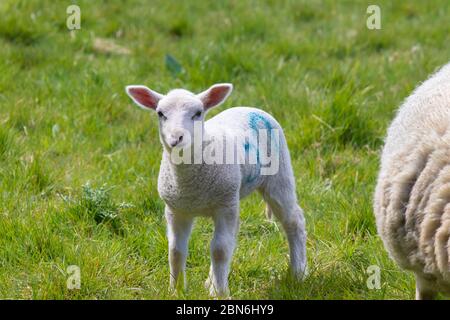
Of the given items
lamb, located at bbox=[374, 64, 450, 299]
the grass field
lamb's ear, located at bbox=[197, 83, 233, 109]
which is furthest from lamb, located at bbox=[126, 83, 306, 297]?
lamb, located at bbox=[374, 64, 450, 299]

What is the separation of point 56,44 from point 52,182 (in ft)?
7.59

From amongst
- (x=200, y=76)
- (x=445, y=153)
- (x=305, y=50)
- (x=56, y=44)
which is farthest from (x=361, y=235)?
(x=56, y=44)

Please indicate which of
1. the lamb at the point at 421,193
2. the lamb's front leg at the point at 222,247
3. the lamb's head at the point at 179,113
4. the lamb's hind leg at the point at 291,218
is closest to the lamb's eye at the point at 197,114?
the lamb's head at the point at 179,113

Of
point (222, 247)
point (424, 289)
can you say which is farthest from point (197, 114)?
point (424, 289)

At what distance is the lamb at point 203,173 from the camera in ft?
11.4

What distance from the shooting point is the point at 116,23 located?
7469mm

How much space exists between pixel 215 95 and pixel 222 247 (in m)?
0.65

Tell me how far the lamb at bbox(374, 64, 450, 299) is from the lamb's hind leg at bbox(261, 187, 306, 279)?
0.58 metres

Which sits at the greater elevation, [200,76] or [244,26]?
[244,26]

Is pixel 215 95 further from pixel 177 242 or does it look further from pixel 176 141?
pixel 177 242

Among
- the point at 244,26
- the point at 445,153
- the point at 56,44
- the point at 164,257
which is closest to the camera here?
the point at 445,153

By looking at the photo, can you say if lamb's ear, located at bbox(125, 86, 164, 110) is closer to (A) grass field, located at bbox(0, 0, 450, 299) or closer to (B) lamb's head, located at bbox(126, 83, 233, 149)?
(B) lamb's head, located at bbox(126, 83, 233, 149)

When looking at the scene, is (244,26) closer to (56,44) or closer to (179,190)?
(56,44)
